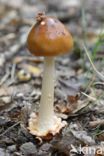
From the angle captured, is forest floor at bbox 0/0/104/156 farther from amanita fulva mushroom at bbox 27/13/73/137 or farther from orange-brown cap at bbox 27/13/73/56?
orange-brown cap at bbox 27/13/73/56

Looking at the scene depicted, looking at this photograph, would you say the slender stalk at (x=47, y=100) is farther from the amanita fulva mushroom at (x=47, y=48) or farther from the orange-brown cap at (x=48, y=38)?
the orange-brown cap at (x=48, y=38)

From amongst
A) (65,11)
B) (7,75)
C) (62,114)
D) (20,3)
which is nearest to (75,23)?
(65,11)

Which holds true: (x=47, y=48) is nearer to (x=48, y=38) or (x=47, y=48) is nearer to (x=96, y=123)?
(x=48, y=38)

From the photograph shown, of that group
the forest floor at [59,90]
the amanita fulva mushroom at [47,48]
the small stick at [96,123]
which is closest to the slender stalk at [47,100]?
the amanita fulva mushroom at [47,48]

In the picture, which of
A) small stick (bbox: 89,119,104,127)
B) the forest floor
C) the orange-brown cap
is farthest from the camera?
small stick (bbox: 89,119,104,127)

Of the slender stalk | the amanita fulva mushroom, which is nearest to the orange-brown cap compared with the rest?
the amanita fulva mushroom

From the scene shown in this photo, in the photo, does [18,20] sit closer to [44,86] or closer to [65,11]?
[65,11]

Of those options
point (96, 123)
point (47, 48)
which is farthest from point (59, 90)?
point (47, 48)
